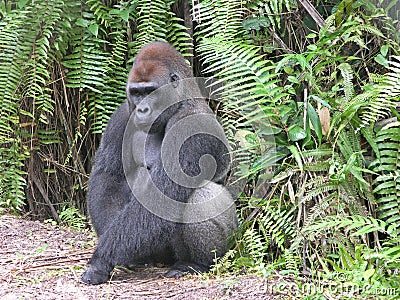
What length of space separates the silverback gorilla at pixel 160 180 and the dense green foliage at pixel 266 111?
222mm

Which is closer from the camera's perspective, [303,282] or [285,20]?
[303,282]

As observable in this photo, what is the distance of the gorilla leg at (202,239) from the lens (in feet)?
13.0

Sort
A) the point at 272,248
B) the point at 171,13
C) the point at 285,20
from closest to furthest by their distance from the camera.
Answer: the point at 272,248
the point at 285,20
the point at 171,13

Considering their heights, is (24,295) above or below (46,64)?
below

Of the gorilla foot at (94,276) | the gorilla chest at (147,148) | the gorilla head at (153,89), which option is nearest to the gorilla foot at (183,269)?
the gorilla foot at (94,276)

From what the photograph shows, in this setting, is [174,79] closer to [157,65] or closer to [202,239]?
[157,65]

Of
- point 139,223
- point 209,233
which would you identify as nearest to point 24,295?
point 139,223

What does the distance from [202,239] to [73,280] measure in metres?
0.84

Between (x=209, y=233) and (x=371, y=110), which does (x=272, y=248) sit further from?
(x=371, y=110)

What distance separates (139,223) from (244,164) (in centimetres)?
88

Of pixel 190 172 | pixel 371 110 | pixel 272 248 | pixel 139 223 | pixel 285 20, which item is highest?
pixel 285 20

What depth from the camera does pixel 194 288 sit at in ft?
11.7

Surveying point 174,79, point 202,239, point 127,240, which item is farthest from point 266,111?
point 127,240

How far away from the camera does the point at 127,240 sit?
3.85 metres
